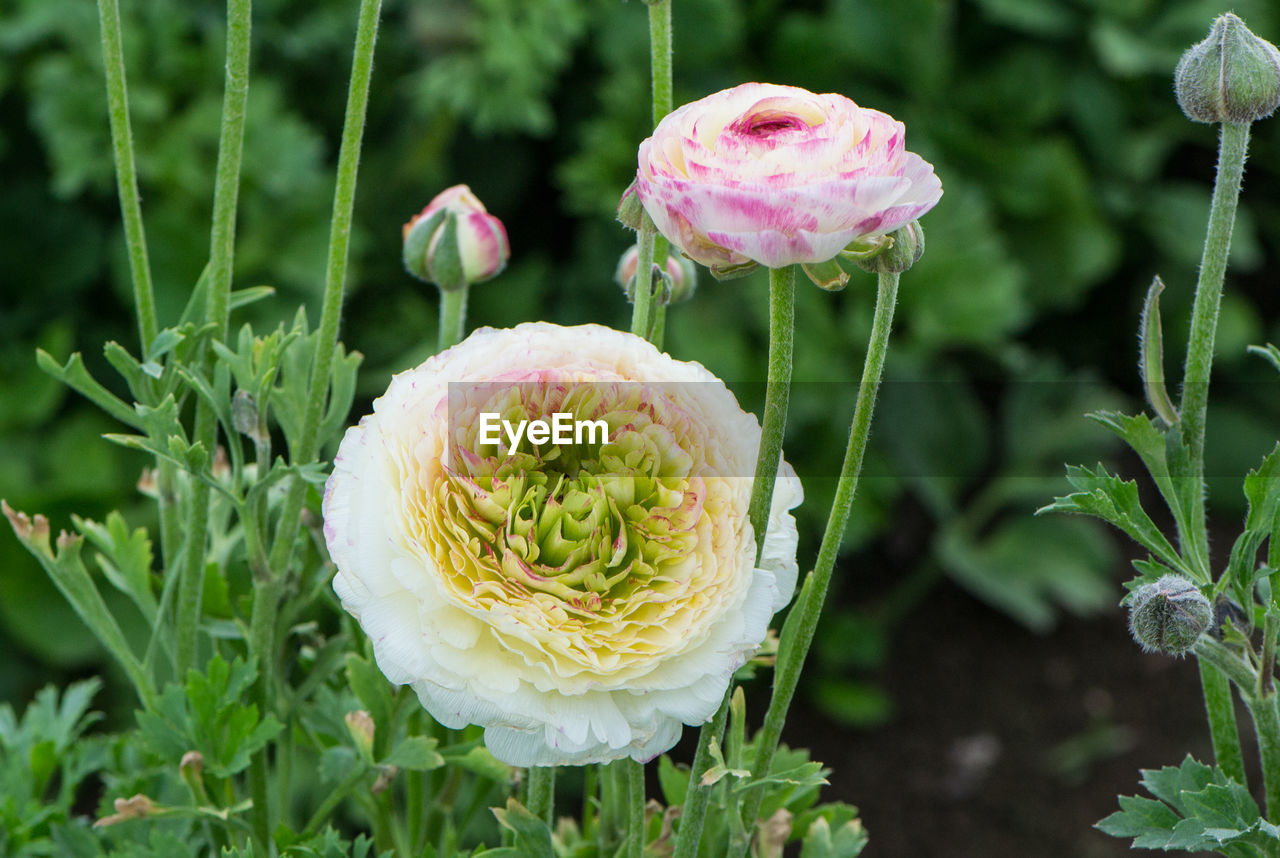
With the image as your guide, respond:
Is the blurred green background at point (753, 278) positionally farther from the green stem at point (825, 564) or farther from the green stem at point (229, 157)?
the green stem at point (825, 564)

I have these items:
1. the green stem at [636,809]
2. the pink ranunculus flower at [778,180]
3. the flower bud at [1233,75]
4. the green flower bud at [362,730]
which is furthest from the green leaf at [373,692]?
the flower bud at [1233,75]

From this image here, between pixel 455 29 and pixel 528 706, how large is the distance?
116 cm

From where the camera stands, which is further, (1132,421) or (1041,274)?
(1041,274)

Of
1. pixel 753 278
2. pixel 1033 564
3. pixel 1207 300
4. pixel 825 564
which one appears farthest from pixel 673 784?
pixel 1033 564

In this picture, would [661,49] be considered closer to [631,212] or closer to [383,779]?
[631,212]

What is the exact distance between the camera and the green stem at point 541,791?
41cm

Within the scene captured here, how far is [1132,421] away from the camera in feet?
1.36

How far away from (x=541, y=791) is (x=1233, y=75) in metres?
0.30

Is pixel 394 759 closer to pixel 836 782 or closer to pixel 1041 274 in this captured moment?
pixel 836 782

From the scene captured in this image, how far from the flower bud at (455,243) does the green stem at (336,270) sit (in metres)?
0.05

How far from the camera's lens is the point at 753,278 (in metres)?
1.45

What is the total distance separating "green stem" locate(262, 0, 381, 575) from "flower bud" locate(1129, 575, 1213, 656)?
0.86ft

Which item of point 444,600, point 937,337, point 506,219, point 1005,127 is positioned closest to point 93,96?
point 506,219

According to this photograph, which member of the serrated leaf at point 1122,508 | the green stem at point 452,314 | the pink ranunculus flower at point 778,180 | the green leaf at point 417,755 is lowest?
the green leaf at point 417,755
